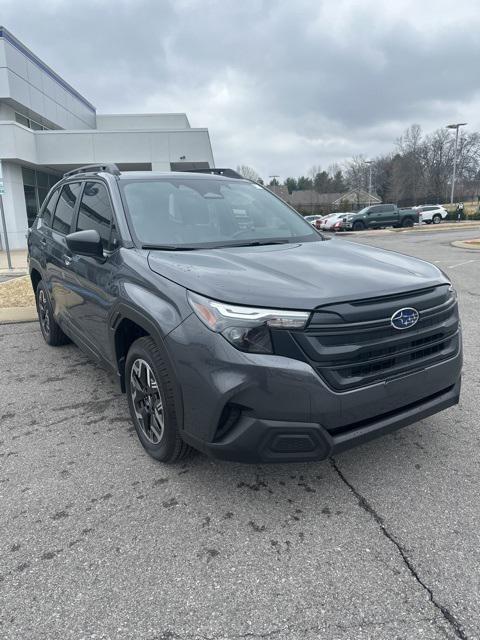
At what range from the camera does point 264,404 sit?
2.24 meters

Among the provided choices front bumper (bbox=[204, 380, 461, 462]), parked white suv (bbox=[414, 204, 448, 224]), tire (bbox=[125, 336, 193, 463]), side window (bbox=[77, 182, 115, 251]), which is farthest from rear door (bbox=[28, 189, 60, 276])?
parked white suv (bbox=[414, 204, 448, 224])

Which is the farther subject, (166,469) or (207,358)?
(166,469)

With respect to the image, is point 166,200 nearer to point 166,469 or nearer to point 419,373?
point 166,469

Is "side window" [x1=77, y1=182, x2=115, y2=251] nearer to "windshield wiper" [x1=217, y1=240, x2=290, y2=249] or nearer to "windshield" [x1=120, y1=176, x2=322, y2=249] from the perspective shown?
"windshield" [x1=120, y1=176, x2=322, y2=249]

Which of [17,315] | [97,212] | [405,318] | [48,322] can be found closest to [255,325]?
[405,318]

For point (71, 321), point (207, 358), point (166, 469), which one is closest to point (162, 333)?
point (207, 358)

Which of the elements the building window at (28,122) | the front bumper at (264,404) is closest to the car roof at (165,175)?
the front bumper at (264,404)

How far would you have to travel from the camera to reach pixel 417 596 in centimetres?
199

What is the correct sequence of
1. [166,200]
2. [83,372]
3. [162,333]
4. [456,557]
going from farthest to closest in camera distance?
[83,372], [166,200], [162,333], [456,557]

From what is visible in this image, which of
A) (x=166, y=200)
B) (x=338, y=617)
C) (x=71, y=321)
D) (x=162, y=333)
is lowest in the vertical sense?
(x=338, y=617)

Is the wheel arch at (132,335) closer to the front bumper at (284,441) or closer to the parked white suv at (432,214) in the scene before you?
the front bumper at (284,441)

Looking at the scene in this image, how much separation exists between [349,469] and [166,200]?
2325 mm

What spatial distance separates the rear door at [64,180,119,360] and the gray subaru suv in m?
0.02

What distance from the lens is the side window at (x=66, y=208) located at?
4395mm
